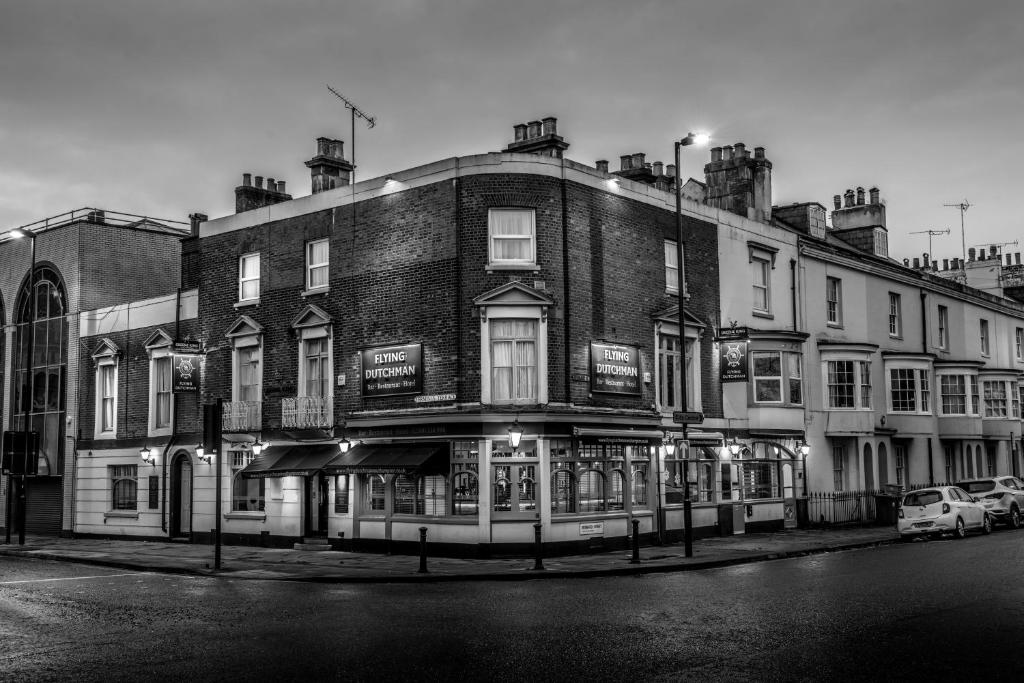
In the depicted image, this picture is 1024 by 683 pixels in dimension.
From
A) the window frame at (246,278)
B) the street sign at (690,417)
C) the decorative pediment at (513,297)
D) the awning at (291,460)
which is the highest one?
the window frame at (246,278)

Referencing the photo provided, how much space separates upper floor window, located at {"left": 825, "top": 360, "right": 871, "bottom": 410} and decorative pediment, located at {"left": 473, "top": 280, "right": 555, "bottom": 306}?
13505 mm

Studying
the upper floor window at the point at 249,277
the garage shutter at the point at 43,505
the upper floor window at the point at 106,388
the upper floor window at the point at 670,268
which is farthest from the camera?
the garage shutter at the point at 43,505

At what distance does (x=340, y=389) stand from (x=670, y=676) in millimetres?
18215

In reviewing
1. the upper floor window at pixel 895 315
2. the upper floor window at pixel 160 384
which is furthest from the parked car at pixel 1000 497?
the upper floor window at pixel 160 384

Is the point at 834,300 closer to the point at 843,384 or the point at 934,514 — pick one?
the point at 843,384

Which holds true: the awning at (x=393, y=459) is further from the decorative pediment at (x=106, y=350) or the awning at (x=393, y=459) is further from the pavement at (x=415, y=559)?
the decorative pediment at (x=106, y=350)

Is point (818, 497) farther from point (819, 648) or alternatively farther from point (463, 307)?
point (819, 648)

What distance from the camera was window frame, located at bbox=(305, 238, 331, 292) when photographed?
2758 centimetres

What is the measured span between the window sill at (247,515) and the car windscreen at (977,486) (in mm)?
21475

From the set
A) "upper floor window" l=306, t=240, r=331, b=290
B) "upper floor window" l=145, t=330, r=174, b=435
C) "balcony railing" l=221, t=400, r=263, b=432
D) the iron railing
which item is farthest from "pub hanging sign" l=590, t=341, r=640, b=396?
"upper floor window" l=145, t=330, r=174, b=435

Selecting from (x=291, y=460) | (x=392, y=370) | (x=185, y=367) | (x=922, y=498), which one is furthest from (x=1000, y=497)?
(x=185, y=367)

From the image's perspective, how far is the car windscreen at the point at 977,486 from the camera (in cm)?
3119

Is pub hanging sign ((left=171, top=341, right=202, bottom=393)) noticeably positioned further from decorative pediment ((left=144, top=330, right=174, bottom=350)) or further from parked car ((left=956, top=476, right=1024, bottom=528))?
parked car ((left=956, top=476, right=1024, bottom=528))

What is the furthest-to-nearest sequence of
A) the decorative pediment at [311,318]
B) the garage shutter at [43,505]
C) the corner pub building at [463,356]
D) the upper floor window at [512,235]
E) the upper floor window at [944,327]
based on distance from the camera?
the upper floor window at [944,327], the garage shutter at [43,505], the decorative pediment at [311,318], the upper floor window at [512,235], the corner pub building at [463,356]
